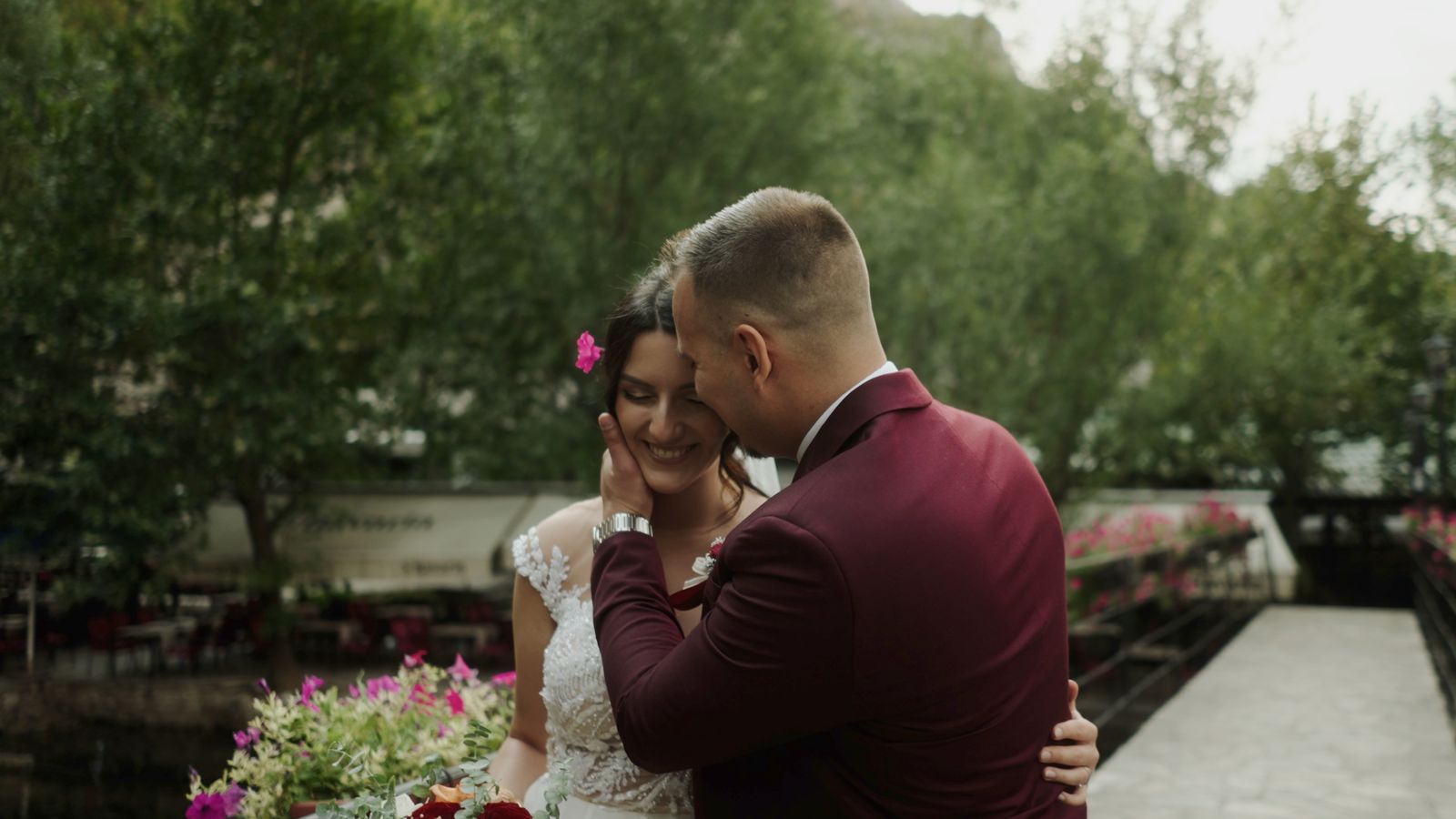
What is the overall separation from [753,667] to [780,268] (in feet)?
1.98

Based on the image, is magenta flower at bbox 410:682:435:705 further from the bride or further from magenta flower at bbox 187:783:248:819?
the bride

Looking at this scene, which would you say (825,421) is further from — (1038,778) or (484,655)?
(484,655)

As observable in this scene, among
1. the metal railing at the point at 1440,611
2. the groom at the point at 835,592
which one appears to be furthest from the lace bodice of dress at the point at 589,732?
the metal railing at the point at 1440,611

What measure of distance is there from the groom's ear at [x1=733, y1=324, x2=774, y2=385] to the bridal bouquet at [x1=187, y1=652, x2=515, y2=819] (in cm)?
157

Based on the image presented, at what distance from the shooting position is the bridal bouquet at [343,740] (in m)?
3.25

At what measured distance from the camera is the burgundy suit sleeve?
67.1 inches

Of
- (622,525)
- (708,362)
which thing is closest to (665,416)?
(622,525)

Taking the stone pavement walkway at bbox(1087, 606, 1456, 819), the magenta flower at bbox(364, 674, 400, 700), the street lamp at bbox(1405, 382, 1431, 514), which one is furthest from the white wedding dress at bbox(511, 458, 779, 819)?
the street lamp at bbox(1405, 382, 1431, 514)

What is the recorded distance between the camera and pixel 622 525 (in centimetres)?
214

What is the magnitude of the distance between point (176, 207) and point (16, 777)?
608 centimetres

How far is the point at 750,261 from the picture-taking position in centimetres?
191

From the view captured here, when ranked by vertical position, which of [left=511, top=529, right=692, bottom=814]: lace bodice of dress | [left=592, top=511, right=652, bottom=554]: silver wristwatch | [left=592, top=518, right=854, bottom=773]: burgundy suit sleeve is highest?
[left=592, top=511, right=652, bottom=554]: silver wristwatch

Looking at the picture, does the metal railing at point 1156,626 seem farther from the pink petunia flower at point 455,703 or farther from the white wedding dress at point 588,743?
the white wedding dress at point 588,743

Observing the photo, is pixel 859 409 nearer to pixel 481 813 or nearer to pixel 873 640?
pixel 873 640
